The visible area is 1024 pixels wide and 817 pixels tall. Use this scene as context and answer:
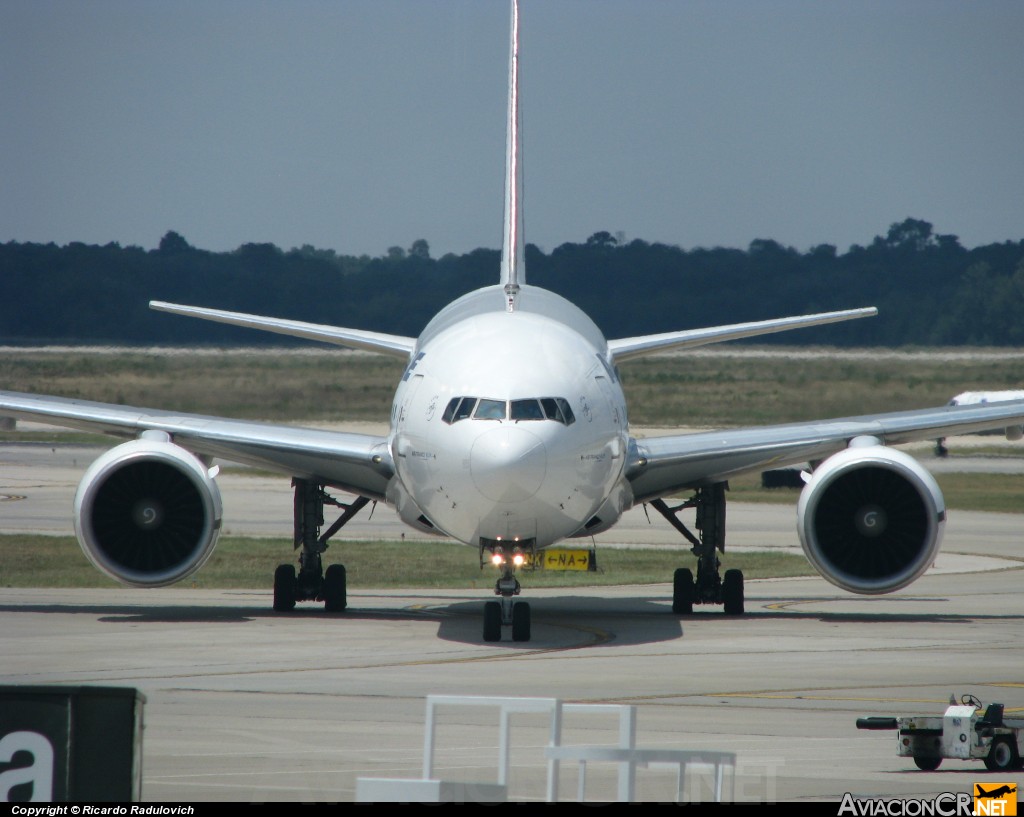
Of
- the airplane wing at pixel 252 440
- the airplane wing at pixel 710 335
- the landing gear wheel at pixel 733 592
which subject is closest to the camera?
the airplane wing at pixel 252 440

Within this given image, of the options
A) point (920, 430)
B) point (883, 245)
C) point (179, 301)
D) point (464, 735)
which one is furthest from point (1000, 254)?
point (464, 735)

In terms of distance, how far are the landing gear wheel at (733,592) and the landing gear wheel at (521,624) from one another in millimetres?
3853

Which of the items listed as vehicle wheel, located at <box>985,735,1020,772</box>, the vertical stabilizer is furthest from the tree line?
vehicle wheel, located at <box>985,735,1020,772</box>

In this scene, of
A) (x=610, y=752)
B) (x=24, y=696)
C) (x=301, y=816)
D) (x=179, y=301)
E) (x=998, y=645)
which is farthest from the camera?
(x=179, y=301)

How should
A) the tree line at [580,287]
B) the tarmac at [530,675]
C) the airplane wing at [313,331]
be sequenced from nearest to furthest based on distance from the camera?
1. the tarmac at [530,675]
2. the airplane wing at [313,331]
3. the tree line at [580,287]

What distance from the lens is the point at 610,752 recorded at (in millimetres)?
7168

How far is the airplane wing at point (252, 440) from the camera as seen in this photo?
1900cm

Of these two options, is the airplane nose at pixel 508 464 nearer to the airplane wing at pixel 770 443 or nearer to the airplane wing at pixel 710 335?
the airplane wing at pixel 770 443

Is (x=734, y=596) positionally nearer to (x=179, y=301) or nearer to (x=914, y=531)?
(x=914, y=531)

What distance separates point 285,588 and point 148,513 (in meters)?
2.14

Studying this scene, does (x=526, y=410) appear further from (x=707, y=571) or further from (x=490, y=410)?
(x=707, y=571)

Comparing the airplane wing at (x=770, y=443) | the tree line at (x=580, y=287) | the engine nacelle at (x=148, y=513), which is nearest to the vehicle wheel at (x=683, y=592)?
the airplane wing at (x=770, y=443)

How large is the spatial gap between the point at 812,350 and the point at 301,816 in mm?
47840

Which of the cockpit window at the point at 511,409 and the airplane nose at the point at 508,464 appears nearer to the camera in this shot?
the airplane nose at the point at 508,464
